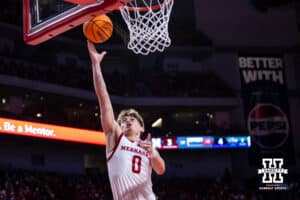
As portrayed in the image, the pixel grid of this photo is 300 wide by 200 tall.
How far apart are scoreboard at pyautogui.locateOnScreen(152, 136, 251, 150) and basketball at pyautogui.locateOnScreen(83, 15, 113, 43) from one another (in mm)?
18503

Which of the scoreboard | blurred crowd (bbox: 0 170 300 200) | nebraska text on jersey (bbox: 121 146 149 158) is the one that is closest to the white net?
nebraska text on jersey (bbox: 121 146 149 158)

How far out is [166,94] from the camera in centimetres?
2536

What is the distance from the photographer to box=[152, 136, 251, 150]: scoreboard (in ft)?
79.7

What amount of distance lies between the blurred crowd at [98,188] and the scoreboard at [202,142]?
1540 mm

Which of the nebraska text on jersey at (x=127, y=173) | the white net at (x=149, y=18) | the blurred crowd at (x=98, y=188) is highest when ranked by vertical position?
the white net at (x=149, y=18)

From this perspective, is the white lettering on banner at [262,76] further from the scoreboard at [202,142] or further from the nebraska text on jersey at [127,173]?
the nebraska text on jersey at [127,173]

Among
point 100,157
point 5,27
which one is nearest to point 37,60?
point 5,27

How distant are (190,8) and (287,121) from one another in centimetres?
852

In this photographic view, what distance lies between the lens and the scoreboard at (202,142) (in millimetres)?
24281

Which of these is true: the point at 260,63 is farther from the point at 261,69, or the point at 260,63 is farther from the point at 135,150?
the point at 135,150

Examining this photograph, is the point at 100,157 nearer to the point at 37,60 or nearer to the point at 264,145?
the point at 37,60

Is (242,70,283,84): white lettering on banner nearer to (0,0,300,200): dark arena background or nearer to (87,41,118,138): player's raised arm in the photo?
(0,0,300,200): dark arena background

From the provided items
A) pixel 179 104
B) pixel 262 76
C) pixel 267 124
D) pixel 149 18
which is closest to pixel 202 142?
pixel 179 104

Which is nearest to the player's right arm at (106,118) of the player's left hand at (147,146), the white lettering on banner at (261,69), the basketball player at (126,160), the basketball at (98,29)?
the basketball player at (126,160)
